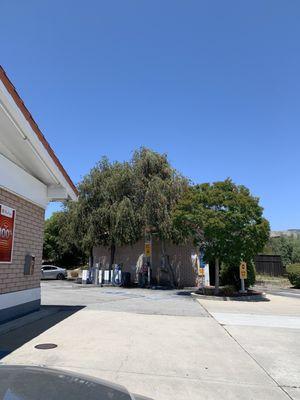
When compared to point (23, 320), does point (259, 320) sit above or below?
below

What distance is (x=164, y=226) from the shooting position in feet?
76.9

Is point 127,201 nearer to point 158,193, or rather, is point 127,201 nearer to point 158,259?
point 158,193

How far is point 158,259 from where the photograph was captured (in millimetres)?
27812

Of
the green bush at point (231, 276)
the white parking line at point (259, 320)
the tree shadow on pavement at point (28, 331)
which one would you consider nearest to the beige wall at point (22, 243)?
the tree shadow on pavement at point (28, 331)

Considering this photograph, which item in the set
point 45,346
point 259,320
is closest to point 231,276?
point 259,320

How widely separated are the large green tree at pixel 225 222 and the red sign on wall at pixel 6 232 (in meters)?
10.4

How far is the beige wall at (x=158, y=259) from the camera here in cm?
2694

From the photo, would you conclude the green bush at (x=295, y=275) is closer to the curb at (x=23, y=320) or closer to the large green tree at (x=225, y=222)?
the large green tree at (x=225, y=222)

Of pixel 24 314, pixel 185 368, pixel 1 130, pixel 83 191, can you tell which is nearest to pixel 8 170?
pixel 1 130

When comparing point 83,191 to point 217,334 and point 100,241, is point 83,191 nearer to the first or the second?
point 100,241

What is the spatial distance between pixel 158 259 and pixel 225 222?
10.6m

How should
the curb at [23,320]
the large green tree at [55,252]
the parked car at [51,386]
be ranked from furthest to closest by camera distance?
the large green tree at [55,252], the curb at [23,320], the parked car at [51,386]

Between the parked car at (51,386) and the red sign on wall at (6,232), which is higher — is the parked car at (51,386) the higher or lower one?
the lower one

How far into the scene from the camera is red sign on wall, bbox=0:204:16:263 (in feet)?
29.4
